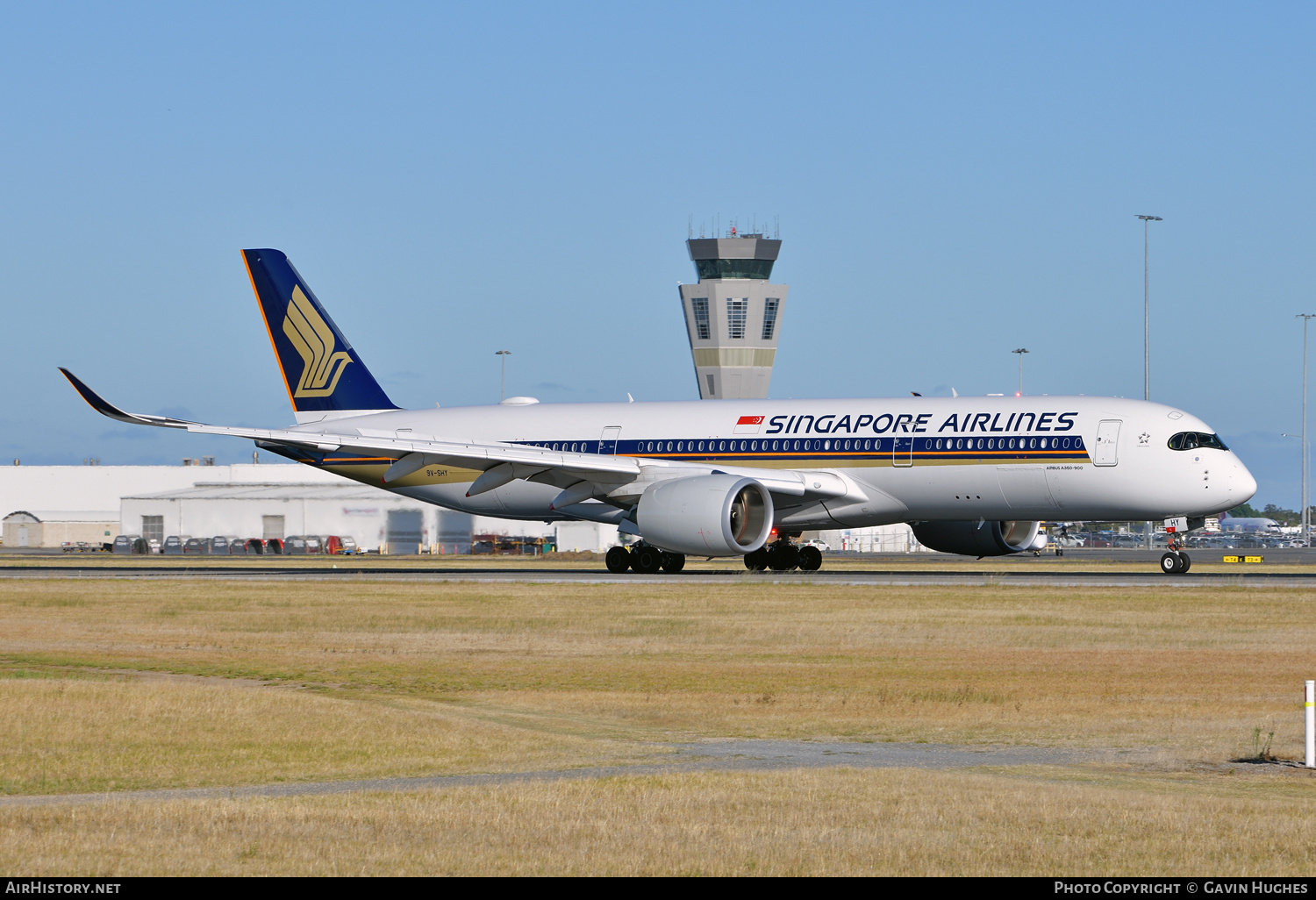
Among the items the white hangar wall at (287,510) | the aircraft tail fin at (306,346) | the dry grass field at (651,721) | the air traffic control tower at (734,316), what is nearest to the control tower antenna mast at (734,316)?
the air traffic control tower at (734,316)

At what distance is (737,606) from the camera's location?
3450 cm

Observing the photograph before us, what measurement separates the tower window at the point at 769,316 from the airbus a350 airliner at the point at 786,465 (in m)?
92.3

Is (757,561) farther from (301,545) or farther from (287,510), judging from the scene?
(287,510)

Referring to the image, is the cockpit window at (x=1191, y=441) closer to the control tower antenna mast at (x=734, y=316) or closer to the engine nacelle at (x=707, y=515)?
the engine nacelle at (x=707, y=515)

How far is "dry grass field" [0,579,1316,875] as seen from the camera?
453 inches

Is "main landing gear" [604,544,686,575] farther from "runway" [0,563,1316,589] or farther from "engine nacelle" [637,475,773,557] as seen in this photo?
"engine nacelle" [637,475,773,557]

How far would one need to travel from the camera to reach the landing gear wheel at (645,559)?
153 ft

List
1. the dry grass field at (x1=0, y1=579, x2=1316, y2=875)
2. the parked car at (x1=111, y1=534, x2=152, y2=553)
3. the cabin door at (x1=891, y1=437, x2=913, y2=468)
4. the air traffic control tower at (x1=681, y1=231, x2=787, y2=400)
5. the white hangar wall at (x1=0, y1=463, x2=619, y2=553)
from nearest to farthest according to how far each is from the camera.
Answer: the dry grass field at (x1=0, y1=579, x2=1316, y2=875), the cabin door at (x1=891, y1=437, x2=913, y2=468), the white hangar wall at (x1=0, y1=463, x2=619, y2=553), the parked car at (x1=111, y1=534, x2=152, y2=553), the air traffic control tower at (x1=681, y1=231, x2=787, y2=400)

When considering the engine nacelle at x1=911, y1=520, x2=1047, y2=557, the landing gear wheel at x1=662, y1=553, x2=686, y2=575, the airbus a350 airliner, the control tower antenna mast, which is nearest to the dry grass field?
the airbus a350 airliner

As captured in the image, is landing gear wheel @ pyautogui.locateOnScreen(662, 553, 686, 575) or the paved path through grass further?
landing gear wheel @ pyautogui.locateOnScreen(662, 553, 686, 575)

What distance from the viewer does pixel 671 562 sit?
154 ft

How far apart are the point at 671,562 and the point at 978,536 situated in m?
9.03

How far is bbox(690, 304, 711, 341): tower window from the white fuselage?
3727 inches
